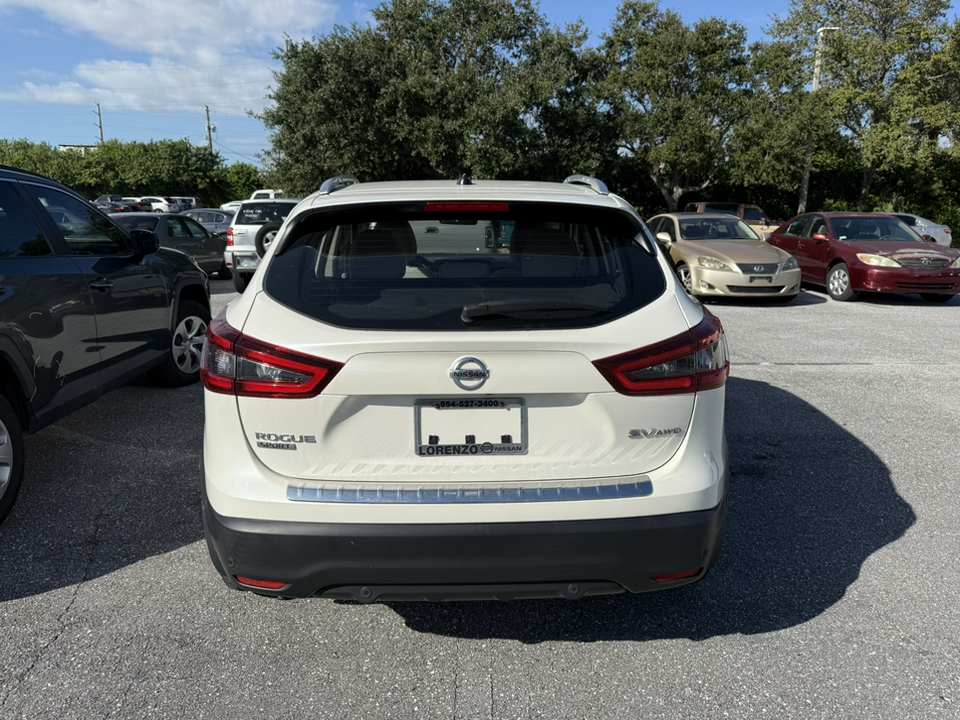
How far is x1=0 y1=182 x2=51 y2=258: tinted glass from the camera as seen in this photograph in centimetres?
A: 413

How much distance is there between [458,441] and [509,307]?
45 centimetres

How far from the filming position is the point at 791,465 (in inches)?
187

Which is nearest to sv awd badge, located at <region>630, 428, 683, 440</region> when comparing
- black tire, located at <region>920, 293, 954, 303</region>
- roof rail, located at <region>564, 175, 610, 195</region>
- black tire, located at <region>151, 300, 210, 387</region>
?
roof rail, located at <region>564, 175, 610, 195</region>

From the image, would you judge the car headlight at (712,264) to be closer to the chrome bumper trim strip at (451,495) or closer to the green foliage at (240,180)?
the chrome bumper trim strip at (451,495)

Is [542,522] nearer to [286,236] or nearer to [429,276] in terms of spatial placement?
[429,276]

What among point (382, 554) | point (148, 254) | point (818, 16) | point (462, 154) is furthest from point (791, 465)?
point (818, 16)

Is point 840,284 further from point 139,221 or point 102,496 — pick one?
point 139,221

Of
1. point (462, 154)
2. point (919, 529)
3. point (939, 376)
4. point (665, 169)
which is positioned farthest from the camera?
point (665, 169)

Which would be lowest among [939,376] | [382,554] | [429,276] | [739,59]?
[939,376]

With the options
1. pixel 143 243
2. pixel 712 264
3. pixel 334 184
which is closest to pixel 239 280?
pixel 712 264

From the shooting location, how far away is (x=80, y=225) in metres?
4.97

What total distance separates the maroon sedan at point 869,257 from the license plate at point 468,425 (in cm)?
1193

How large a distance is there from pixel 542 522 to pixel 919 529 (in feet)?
8.35

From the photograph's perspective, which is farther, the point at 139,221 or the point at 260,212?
the point at 260,212
